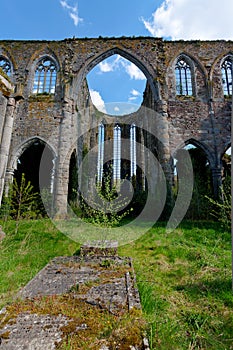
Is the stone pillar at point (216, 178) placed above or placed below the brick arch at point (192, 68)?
below

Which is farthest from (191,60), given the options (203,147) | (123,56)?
(203,147)

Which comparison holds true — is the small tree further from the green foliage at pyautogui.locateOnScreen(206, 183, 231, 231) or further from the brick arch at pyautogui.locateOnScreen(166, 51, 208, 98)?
the brick arch at pyautogui.locateOnScreen(166, 51, 208, 98)

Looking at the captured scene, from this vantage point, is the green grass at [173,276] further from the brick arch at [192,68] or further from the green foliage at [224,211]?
the brick arch at [192,68]

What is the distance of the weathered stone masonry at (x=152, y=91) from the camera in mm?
11523

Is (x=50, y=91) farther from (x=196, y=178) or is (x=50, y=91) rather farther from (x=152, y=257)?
(x=152, y=257)

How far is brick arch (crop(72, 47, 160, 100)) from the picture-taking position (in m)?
12.4

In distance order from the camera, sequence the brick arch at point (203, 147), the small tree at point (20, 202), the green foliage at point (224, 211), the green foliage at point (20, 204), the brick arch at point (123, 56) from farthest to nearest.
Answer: the brick arch at point (123, 56) < the brick arch at point (203, 147) < the green foliage at point (20, 204) < the small tree at point (20, 202) < the green foliage at point (224, 211)

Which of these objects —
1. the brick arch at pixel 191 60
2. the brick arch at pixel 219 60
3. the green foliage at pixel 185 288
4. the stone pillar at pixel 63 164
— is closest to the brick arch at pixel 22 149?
the stone pillar at pixel 63 164

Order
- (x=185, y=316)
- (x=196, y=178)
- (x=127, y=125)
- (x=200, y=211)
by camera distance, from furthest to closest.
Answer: (x=127, y=125) < (x=196, y=178) < (x=200, y=211) < (x=185, y=316)

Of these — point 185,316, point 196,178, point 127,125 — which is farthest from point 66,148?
point 127,125

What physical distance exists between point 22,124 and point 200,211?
10.0m

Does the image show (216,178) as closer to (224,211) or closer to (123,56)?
(224,211)

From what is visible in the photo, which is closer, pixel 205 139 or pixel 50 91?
pixel 205 139

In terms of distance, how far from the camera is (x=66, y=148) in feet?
37.3
